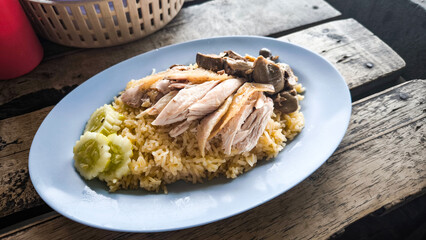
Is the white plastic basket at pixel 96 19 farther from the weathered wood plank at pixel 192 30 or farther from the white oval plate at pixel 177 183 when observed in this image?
the white oval plate at pixel 177 183

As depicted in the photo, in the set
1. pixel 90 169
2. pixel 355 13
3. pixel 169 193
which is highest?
pixel 90 169

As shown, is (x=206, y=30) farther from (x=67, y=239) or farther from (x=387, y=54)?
(x=67, y=239)

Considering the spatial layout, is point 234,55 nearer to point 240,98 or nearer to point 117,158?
point 240,98

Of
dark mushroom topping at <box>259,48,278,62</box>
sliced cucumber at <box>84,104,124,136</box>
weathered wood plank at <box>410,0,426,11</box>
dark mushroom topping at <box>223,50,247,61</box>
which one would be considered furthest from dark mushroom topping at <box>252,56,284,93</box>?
weathered wood plank at <box>410,0,426,11</box>

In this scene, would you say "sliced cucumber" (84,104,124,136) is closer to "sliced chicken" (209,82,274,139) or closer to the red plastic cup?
"sliced chicken" (209,82,274,139)

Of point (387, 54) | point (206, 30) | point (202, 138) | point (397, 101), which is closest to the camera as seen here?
point (202, 138)

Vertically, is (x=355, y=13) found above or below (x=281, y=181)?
below

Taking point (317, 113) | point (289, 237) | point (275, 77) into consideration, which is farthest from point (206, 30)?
point (289, 237)

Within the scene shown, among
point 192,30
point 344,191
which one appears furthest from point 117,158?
point 192,30

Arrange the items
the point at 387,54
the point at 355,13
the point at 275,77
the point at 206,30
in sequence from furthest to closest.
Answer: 1. the point at 355,13
2. the point at 206,30
3. the point at 387,54
4. the point at 275,77
